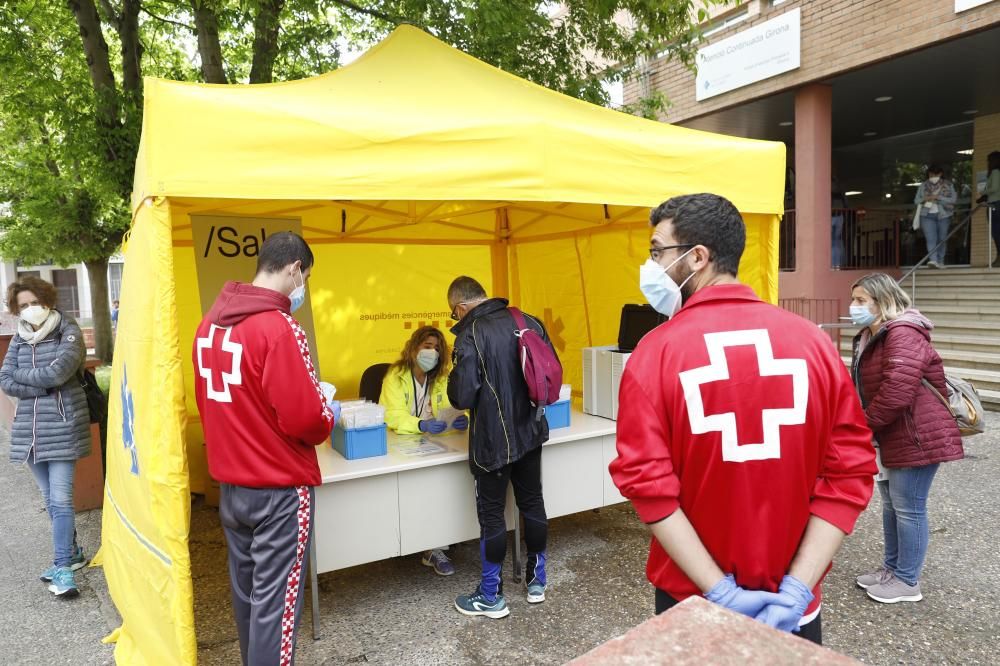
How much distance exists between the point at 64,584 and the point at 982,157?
47.3 ft

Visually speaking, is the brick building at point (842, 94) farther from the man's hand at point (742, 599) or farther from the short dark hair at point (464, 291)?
the man's hand at point (742, 599)

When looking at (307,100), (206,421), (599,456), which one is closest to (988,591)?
(599,456)

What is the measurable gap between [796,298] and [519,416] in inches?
333

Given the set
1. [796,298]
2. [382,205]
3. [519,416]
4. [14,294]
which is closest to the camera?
[519,416]

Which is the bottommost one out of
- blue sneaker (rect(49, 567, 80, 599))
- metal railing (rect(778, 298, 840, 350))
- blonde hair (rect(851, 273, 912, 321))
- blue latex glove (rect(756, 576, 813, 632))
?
blue sneaker (rect(49, 567, 80, 599))

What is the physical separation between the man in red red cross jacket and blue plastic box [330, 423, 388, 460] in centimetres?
246

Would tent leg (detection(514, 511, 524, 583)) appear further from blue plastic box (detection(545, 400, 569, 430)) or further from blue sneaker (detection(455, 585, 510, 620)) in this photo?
blue plastic box (detection(545, 400, 569, 430))

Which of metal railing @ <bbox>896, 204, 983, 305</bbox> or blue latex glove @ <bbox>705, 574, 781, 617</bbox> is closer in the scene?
blue latex glove @ <bbox>705, 574, 781, 617</bbox>

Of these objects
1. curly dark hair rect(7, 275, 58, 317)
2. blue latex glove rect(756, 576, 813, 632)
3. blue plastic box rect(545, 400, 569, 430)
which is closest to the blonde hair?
blue plastic box rect(545, 400, 569, 430)

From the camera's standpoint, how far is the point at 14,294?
3922 millimetres

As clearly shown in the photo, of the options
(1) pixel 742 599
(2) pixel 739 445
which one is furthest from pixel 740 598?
(2) pixel 739 445

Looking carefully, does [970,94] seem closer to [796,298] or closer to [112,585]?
[796,298]

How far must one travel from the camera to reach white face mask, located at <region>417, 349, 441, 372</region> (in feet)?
14.1

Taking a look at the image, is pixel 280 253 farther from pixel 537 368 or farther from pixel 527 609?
pixel 527 609
